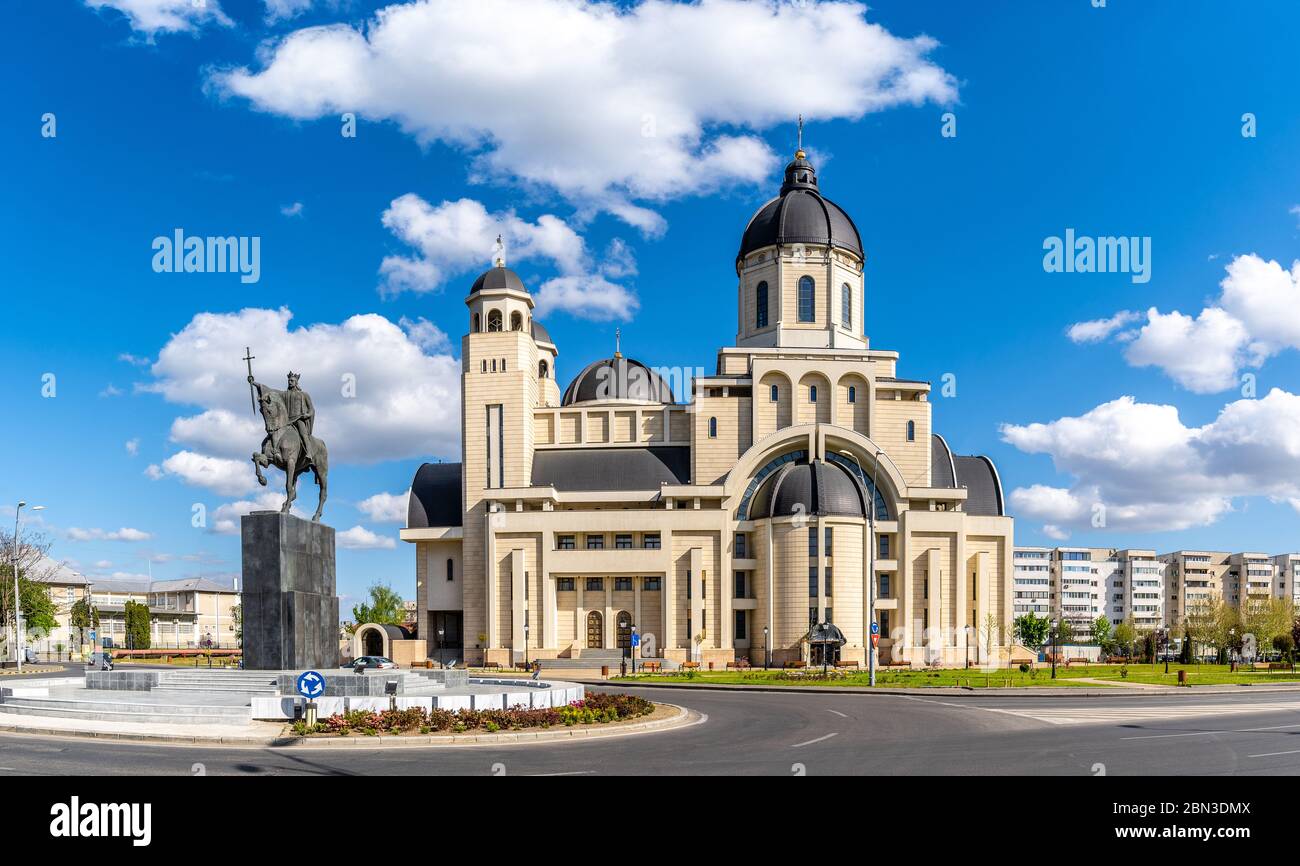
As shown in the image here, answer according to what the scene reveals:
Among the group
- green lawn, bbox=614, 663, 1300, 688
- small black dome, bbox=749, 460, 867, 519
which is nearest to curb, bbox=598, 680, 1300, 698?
green lawn, bbox=614, 663, 1300, 688

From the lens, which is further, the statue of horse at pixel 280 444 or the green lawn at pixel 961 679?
the green lawn at pixel 961 679

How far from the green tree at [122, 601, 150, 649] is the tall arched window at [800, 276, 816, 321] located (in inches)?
3010

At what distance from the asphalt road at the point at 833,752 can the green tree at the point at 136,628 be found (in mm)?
93059

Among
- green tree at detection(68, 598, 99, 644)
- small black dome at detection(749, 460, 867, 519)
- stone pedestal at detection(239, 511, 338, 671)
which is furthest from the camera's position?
green tree at detection(68, 598, 99, 644)

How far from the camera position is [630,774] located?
17609 millimetres

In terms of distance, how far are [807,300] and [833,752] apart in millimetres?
60498

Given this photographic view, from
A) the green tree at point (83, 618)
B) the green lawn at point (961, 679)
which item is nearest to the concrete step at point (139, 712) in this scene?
the green lawn at point (961, 679)

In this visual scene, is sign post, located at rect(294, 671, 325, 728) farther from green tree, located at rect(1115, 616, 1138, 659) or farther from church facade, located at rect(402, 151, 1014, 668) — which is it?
green tree, located at rect(1115, 616, 1138, 659)

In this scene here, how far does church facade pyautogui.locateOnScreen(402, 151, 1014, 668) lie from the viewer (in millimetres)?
70000

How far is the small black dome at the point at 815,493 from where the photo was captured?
68.4 metres

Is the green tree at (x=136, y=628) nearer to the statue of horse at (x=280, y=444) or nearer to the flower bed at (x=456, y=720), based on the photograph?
the statue of horse at (x=280, y=444)
